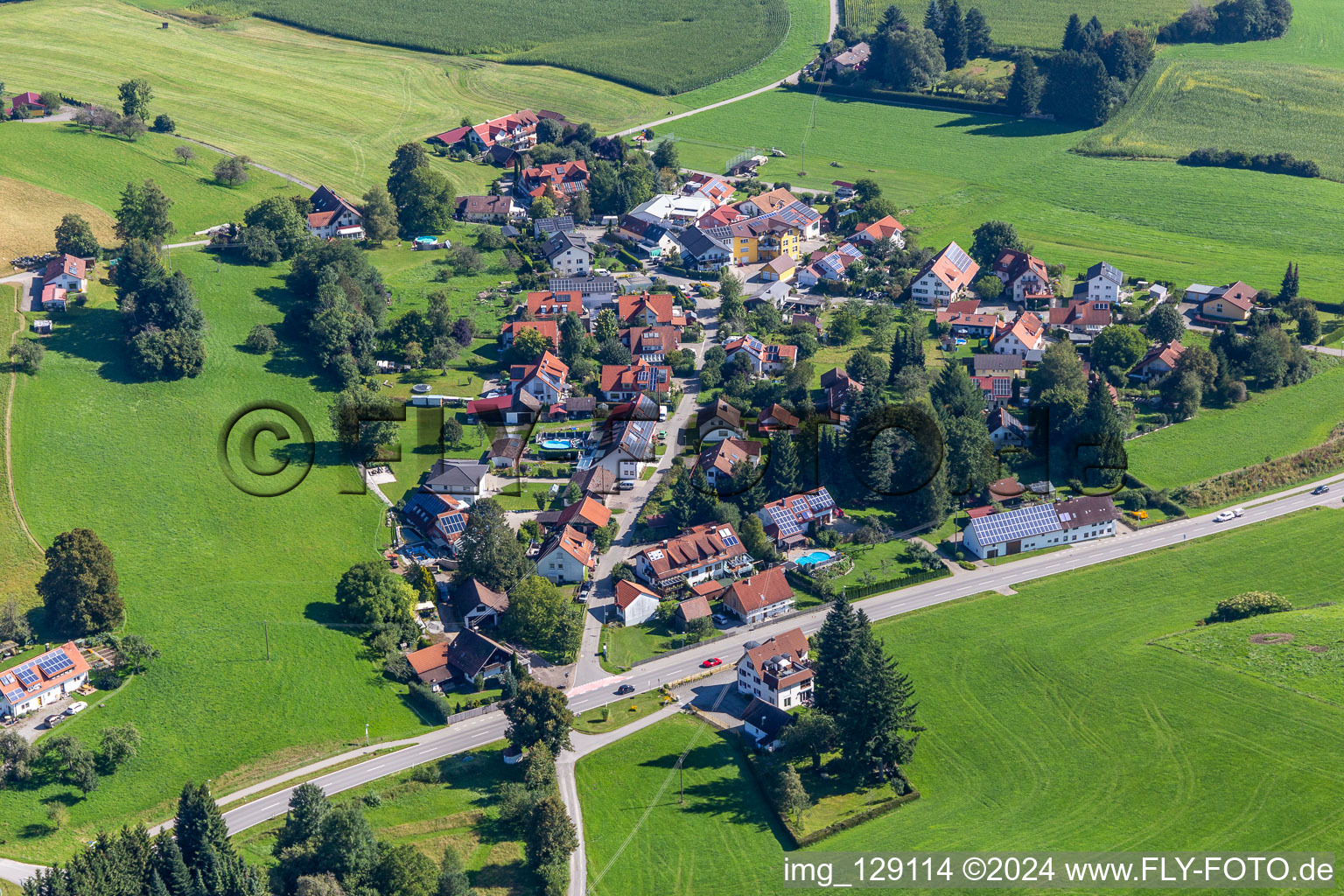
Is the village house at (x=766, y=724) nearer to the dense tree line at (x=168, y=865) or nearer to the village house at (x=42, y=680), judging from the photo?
the dense tree line at (x=168, y=865)

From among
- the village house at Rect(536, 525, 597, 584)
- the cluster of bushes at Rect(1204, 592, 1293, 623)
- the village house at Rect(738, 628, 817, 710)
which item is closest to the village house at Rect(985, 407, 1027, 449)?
the cluster of bushes at Rect(1204, 592, 1293, 623)

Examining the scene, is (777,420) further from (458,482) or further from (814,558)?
(458,482)

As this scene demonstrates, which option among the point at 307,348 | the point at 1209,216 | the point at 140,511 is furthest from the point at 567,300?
the point at 1209,216

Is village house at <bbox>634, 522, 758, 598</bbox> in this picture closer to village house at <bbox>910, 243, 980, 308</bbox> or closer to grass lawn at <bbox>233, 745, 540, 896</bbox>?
grass lawn at <bbox>233, 745, 540, 896</bbox>

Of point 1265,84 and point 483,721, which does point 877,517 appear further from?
point 1265,84

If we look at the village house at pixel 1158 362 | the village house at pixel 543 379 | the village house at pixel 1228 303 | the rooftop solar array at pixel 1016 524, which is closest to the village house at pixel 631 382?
the village house at pixel 543 379
